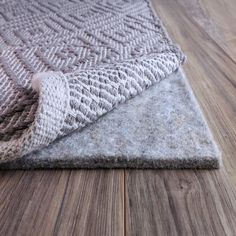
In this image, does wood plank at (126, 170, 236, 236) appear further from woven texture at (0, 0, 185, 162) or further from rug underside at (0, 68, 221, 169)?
woven texture at (0, 0, 185, 162)

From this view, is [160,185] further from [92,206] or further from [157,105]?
[157,105]

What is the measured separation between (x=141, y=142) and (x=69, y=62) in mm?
286

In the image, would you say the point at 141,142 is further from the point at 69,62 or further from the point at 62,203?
the point at 69,62

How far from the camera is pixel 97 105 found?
0.56 meters

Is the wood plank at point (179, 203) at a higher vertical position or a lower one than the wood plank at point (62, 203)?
higher

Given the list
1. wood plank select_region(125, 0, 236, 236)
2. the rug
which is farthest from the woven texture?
wood plank select_region(125, 0, 236, 236)

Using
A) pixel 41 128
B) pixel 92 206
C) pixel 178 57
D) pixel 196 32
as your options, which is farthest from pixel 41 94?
pixel 196 32

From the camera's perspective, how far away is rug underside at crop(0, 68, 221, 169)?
500 millimetres

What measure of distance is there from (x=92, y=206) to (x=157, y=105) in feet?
0.83

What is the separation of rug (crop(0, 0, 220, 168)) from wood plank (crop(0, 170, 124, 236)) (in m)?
0.02

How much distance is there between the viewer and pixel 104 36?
87cm

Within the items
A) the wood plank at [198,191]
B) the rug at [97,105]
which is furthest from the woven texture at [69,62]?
the wood plank at [198,191]

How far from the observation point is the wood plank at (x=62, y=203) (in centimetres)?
41

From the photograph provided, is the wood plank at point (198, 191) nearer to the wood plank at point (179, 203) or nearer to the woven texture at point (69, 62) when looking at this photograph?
the wood plank at point (179, 203)
